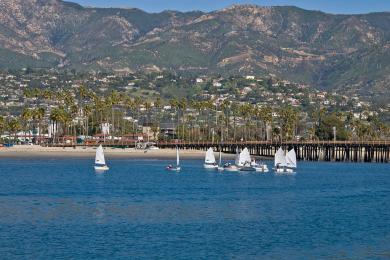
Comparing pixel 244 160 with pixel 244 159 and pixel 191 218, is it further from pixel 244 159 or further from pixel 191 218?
pixel 191 218

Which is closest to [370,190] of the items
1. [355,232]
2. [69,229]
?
[355,232]

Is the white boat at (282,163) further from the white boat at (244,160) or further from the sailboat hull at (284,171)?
the white boat at (244,160)

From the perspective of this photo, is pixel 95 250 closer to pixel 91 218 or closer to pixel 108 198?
pixel 91 218

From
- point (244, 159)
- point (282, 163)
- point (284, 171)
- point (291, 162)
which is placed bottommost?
point (284, 171)

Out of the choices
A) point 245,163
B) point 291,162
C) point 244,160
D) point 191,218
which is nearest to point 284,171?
point 291,162

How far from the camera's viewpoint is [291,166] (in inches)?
5359

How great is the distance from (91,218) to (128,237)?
9965 mm

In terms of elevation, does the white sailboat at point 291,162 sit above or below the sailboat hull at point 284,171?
above

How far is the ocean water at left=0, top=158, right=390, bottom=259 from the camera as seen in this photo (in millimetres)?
56781

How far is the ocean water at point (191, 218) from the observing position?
56.8 meters

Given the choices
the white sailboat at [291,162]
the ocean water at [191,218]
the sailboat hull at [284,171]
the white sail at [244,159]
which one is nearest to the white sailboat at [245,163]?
the white sail at [244,159]

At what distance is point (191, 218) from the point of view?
233ft

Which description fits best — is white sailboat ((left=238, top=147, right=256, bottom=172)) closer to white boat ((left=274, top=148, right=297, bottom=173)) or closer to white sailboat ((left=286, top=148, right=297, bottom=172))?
white boat ((left=274, top=148, right=297, bottom=173))

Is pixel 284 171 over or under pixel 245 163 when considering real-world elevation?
under
